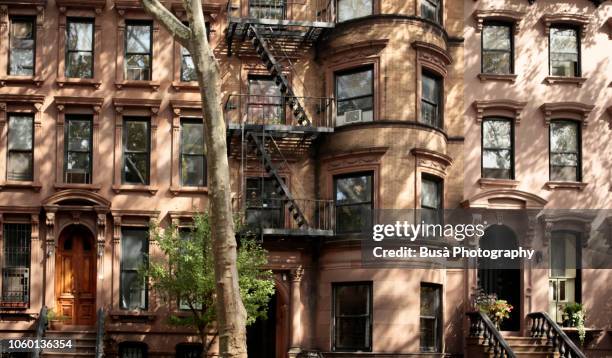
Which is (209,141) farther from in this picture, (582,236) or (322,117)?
(582,236)

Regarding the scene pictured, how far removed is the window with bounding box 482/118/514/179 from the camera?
89.9ft

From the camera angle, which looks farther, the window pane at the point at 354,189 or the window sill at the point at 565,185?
the window sill at the point at 565,185

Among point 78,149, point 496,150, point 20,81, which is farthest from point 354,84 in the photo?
point 20,81

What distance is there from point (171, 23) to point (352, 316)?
11.6 m

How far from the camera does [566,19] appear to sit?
27984mm

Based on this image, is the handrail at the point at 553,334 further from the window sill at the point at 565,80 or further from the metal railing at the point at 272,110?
the metal railing at the point at 272,110

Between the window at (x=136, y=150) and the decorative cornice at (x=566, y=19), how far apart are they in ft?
38.4

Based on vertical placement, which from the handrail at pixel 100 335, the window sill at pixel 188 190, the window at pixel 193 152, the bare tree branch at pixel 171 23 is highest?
the bare tree branch at pixel 171 23

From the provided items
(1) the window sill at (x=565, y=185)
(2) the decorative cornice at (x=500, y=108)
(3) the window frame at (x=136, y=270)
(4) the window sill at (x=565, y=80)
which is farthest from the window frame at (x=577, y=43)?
(3) the window frame at (x=136, y=270)

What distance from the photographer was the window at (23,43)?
2659 centimetres

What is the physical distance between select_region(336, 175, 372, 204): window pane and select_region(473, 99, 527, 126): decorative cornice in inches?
155

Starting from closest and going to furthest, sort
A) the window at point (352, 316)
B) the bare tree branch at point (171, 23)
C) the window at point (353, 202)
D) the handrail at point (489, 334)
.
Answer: the bare tree branch at point (171, 23), the handrail at point (489, 334), the window at point (352, 316), the window at point (353, 202)

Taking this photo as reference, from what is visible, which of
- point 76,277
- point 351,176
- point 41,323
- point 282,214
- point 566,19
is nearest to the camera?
point 41,323

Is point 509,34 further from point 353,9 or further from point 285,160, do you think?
point 285,160
